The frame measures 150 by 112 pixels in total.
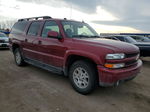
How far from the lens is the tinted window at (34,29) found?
16.0 ft

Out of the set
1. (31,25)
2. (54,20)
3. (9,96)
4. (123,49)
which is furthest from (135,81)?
(31,25)

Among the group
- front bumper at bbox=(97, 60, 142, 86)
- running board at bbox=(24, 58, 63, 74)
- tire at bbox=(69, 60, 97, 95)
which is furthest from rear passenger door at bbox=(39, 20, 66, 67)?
front bumper at bbox=(97, 60, 142, 86)

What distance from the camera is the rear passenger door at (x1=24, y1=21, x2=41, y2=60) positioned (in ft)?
15.8

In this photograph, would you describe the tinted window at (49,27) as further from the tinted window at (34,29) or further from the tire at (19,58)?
the tire at (19,58)

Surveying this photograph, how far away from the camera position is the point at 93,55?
3111 millimetres

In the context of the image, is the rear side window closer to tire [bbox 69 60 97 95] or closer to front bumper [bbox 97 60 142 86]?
tire [bbox 69 60 97 95]

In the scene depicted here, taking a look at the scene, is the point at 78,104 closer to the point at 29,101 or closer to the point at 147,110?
the point at 29,101

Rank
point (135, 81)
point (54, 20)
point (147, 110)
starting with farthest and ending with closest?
point (135, 81) < point (54, 20) < point (147, 110)

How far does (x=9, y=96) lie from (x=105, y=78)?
A: 7.73 ft


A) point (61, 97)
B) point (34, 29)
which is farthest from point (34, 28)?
point (61, 97)

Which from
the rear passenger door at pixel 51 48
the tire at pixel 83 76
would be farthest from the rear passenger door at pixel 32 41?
the tire at pixel 83 76

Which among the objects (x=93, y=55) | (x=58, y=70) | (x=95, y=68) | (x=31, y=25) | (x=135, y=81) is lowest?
(x=135, y=81)

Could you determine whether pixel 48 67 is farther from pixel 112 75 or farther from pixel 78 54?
pixel 112 75

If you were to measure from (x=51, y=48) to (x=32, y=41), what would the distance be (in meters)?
1.16
